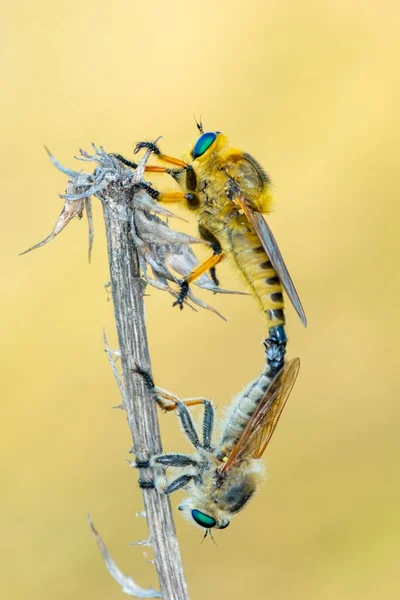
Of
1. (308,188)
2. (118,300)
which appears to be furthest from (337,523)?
(118,300)

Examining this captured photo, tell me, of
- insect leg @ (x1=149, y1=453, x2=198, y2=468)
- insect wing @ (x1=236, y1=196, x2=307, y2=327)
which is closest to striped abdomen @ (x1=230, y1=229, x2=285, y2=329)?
insect wing @ (x1=236, y1=196, x2=307, y2=327)

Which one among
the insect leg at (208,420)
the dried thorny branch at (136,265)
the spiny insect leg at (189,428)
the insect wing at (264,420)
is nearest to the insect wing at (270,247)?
the insect wing at (264,420)

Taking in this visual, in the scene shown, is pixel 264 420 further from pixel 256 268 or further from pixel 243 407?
pixel 256 268

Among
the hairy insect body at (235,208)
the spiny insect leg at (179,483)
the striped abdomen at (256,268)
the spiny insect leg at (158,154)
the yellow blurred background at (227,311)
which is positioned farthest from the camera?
the yellow blurred background at (227,311)

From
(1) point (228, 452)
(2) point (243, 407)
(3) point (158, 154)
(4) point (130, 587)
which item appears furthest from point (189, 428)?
(3) point (158, 154)

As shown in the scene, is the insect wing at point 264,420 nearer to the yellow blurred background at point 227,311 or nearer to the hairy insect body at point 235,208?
the hairy insect body at point 235,208

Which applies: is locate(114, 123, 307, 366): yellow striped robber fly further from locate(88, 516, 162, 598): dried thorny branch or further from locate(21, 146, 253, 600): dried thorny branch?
locate(88, 516, 162, 598): dried thorny branch
